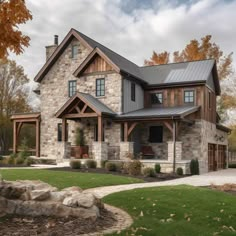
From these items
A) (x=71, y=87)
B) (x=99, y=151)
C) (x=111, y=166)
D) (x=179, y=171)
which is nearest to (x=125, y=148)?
(x=99, y=151)

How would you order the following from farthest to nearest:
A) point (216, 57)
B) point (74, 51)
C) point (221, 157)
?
point (216, 57) < point (221, 157) < point (74, 51)

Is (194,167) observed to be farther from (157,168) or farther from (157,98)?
(157,98)

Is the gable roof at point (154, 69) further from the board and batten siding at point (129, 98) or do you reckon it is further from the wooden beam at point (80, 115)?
the wooden beam at point (80, 115)

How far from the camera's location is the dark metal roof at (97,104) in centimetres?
2259

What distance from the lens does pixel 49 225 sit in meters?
6.90

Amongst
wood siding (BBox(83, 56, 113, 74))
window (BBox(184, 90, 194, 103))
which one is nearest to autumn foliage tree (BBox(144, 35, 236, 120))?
window (BBox(184, 90, 194, 103))

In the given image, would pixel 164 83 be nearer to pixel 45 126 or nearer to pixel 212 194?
pixel 45 126

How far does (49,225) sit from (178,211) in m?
3.41

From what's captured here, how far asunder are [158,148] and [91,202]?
56.2 ft

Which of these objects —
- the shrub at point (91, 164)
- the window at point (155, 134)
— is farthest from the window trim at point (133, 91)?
the shrub at point (91, 164)

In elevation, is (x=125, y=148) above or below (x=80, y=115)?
below

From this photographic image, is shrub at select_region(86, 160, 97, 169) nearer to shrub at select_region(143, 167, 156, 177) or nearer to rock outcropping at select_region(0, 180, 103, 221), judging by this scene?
shrub at select_region(143, 167, 156, 177)

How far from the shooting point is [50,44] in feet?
95.2

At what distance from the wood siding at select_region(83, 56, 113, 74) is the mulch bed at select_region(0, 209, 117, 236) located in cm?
1760
